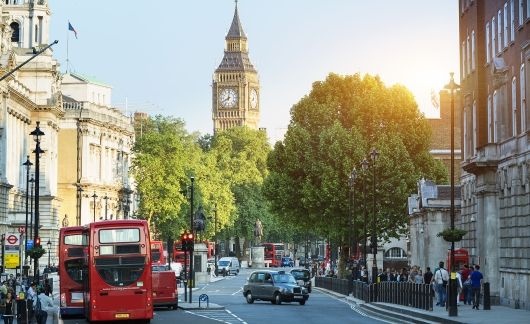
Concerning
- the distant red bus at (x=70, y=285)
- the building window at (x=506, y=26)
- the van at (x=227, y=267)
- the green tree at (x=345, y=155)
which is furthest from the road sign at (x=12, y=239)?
the van at (x=227, y=267)

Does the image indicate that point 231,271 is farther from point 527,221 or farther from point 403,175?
point 527,221

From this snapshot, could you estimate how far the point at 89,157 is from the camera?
176m

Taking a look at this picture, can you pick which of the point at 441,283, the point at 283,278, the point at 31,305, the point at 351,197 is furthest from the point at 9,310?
the point at 351,197

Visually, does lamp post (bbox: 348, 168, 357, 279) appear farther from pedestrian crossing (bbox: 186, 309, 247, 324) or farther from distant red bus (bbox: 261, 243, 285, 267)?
distant red bus (bbox: 261, 243, 285, 267)

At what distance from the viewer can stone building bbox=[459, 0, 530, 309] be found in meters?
55.7

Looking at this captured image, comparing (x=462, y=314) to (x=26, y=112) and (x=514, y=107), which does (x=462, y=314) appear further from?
(x=26, y=112)

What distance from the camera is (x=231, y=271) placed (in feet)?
504

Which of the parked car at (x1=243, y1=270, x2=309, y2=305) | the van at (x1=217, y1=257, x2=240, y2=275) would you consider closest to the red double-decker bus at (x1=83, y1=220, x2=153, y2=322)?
the parked car at (x1=243, y1=270, x2=309, y2=305)

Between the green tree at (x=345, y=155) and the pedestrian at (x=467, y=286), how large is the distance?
34547mm

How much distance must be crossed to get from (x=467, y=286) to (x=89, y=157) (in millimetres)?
119424

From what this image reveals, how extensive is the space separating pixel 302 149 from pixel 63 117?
74.7m

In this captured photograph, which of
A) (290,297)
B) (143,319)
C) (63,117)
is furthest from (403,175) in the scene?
(63,117)

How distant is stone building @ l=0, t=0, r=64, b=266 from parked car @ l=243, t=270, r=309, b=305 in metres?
50.5

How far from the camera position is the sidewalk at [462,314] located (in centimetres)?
4634
